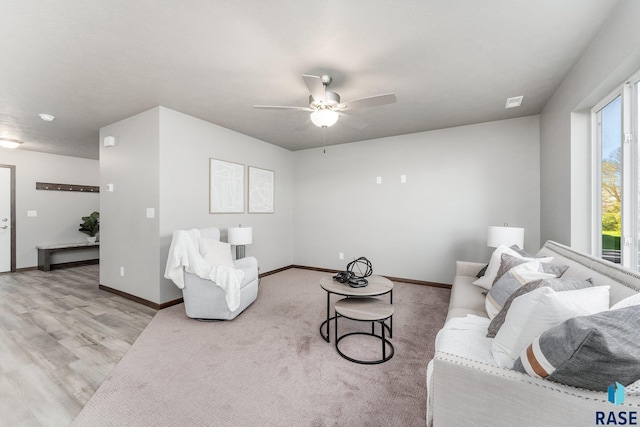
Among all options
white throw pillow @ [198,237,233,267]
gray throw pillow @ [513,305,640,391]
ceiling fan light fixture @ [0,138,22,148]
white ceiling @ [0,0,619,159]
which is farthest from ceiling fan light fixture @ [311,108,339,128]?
ceiling fan light fixture @ [0,138,22,148]

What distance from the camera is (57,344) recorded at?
2.43 m

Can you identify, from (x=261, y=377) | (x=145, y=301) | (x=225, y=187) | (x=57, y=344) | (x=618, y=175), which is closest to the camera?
(x=261, y=377)

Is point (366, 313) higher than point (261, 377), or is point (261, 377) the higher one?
point (366, 313)

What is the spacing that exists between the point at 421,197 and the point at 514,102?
5.68 feet

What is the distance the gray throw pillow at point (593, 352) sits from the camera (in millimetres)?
777

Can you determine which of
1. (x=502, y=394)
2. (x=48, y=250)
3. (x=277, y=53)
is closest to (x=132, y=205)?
(x=277, y=53)

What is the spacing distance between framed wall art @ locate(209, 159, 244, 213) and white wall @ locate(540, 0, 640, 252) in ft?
13.7

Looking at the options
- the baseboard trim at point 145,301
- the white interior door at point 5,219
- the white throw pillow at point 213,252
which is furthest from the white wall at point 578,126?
the white interior door at point 5,219

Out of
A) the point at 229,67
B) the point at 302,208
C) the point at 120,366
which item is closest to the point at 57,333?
the point at 120,366

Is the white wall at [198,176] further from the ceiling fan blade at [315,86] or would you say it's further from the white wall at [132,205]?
the ceiling fan blade at [315,86]

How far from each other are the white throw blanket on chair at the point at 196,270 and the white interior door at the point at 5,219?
193 inches

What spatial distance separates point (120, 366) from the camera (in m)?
2.08

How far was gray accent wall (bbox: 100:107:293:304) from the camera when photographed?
3338 millimetres

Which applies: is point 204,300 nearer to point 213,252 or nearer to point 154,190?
point 213,252
